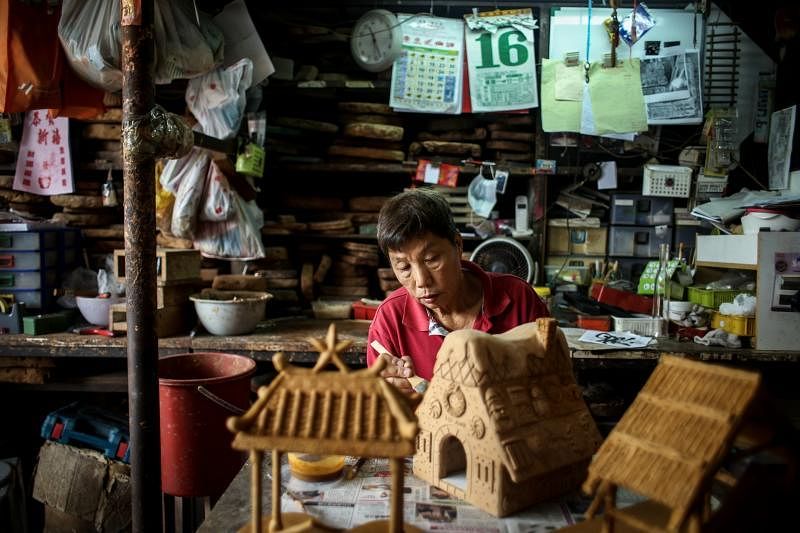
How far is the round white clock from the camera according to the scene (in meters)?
4.57

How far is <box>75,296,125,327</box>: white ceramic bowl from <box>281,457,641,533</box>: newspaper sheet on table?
9.27 feet

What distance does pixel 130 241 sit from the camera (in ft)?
7.17

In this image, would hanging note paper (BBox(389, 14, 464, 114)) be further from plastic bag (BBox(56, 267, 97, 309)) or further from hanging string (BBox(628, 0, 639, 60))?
plastic bag (BBox(56, 267, 97, 309))

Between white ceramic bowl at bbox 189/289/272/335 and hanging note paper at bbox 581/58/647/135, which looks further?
hanging note paper at bbox 581/58/647/135

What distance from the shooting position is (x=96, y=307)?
155 inches

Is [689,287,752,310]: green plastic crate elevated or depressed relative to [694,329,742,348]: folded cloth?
elevated

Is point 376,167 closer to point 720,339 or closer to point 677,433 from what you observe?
point 720,339

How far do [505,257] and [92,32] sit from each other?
10.6 feet

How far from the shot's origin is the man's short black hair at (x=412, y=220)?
82.4 inches

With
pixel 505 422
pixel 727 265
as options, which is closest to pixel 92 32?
pixel 505 422

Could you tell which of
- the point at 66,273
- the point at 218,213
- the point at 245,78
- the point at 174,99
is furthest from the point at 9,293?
the point at 245,78

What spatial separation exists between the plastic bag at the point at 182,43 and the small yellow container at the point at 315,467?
2.80 m

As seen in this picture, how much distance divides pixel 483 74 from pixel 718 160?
2.05m

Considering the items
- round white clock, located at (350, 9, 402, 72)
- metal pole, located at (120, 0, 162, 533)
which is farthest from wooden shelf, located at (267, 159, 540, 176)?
metal pole, located at (120, 0, 162, 533)
